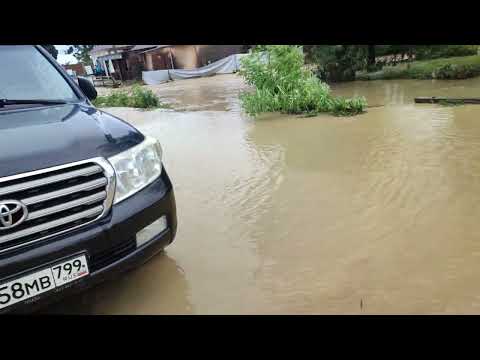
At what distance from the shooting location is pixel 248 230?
3418 mm

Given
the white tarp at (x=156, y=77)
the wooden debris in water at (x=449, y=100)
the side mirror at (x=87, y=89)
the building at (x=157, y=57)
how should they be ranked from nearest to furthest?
the side mirror at (x=87, y=89)
the wooden debris in water at (x=449, y=100)
the white tarp at (x=156, y=77)
the building at (x=157, y=57)

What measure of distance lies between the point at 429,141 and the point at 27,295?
565 centimetres

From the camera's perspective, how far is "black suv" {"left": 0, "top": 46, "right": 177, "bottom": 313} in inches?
69.4

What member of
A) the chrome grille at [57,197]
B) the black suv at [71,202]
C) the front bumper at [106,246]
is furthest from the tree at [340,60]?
the chrome grille at [57,197]

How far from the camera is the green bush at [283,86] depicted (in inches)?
347

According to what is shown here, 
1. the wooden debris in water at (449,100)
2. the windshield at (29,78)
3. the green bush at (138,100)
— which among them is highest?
the windshield at (29,78)

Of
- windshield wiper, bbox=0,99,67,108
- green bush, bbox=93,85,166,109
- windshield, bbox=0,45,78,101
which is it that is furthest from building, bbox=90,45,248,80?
windshield wiper, bbox=0,99,67,108

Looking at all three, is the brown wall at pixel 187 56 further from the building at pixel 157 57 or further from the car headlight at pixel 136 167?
the car headlight at pixel 136 167

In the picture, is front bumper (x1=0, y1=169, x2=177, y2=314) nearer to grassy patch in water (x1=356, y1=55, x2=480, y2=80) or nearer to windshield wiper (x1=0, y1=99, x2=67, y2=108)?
windshield wiper (x1=0, y1=99, x2=67, y2=108)

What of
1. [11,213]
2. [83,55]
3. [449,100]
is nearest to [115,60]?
[83,55]

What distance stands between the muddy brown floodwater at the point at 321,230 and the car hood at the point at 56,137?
110 centimetres

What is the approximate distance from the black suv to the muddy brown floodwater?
64 centimetres

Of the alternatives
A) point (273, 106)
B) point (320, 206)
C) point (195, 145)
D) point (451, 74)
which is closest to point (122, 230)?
point (320, 206)
